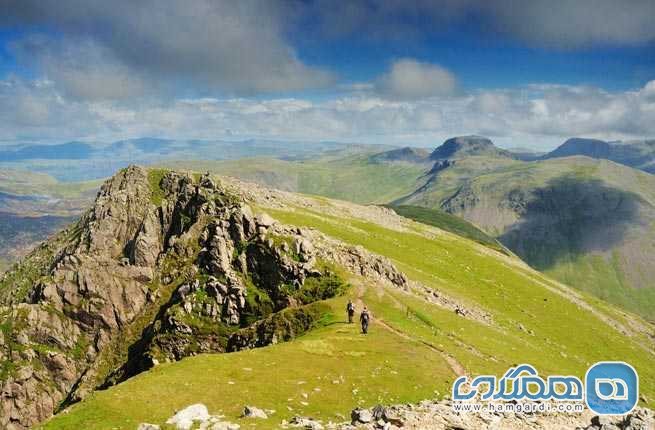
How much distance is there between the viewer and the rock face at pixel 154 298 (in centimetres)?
6525

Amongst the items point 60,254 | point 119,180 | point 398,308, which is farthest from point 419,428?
point 119,180

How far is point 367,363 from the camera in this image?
4106 centimetres

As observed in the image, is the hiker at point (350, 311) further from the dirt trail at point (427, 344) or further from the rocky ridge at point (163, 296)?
the rocky ridge at point (163, 296)

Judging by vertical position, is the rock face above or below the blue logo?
below

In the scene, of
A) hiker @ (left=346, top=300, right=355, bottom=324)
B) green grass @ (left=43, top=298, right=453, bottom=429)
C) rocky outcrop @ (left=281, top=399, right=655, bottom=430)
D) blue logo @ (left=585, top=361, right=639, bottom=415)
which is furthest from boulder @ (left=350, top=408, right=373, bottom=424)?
hiker @ (left=346, top=300, right=355, bottom=324)

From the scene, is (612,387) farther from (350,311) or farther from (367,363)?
(350,311)

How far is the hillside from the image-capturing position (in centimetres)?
3584

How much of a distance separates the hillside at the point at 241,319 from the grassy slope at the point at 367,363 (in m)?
0.22

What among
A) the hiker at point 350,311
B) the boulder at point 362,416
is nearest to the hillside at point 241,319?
the hiker at point 350,311

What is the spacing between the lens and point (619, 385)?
27.5 metres

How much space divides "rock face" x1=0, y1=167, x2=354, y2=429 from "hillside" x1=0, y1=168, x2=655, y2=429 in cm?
24

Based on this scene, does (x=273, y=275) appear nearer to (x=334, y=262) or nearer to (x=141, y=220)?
(x=334, y=262)

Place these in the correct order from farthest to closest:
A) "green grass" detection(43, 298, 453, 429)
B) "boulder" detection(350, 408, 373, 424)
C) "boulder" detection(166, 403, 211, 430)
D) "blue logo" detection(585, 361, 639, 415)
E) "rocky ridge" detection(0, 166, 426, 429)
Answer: "rocky ridge" detection(0, 166, 426, 429), "green grass" detection(43, 298, 453, 429), "boulder" detection(166, 403, 211, 430), "blue logo" detection(585, 361, 639, 415), "boulder" detection(350, 408, 373, 424)

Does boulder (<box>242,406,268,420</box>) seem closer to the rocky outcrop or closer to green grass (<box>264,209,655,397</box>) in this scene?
the rocky outcrop
